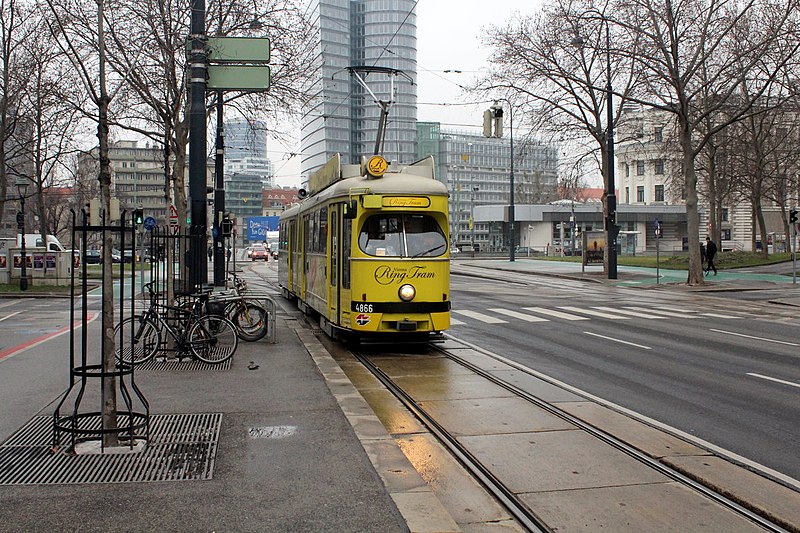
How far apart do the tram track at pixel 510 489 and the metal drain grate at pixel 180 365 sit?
255cm

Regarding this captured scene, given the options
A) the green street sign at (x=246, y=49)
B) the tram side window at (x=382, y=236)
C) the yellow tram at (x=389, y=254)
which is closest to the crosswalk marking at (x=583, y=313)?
the yellow tram at (x=389, y=254)

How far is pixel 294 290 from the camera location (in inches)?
854

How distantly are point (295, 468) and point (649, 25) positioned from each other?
1211 inches

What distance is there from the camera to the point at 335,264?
47.3 feet

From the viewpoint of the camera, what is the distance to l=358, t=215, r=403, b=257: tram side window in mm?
13526

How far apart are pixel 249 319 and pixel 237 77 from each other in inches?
174

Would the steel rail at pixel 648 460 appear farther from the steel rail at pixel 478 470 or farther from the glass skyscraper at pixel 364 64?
the glass skyscraper at pixel 364 64

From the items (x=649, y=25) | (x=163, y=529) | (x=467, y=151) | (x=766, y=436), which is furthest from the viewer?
(x=467, y=151)

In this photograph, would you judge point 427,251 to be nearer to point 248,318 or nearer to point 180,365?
point 248,318

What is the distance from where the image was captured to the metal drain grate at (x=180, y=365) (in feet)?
37.0

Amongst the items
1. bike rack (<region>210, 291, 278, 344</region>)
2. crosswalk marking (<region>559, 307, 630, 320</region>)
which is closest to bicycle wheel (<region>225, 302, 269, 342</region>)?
bike rack (<region>210, 291, 278, 344</region>)

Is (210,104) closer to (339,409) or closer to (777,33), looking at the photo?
(777,33)

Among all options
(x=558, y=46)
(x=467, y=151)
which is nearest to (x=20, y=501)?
(x=558, y=46)

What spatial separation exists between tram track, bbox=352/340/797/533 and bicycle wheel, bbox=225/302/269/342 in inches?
178
